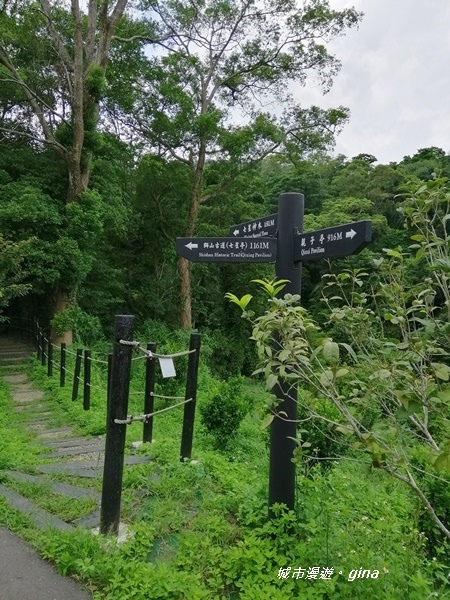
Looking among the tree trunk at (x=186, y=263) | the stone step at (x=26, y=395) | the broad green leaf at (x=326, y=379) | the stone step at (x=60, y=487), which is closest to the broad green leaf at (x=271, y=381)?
the broad green leaf at (x=326, y=379)

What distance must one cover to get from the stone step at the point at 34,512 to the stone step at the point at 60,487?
7.7 inches

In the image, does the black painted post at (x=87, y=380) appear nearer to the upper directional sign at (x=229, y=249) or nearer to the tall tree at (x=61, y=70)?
the upper directional sign at (x=229, y=249)

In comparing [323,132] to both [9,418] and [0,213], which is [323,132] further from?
[9,418]

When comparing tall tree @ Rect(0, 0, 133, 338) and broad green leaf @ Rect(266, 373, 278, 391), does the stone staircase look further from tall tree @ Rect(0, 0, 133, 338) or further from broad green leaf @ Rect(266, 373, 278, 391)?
tall tree @ Rect(0, 0, 133, 338)

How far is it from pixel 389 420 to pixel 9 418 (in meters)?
5.61

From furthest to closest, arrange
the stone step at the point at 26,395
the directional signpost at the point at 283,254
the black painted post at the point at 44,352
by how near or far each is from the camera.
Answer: the black painted post at the point at 44,352, the stone step at the point at 26,395, the directional signpost at the point at 283,254

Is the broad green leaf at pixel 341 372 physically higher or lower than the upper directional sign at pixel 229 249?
lower

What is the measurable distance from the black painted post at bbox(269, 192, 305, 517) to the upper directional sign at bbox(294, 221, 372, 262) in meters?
0.06

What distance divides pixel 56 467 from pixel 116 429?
1406 mm

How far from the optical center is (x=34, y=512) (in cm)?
254

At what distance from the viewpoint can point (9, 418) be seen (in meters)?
5.91

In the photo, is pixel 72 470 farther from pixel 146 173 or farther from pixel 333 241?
pixel 146 173

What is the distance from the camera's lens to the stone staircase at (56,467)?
255 centimetres

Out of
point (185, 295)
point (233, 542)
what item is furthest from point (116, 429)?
point (185, 295)
